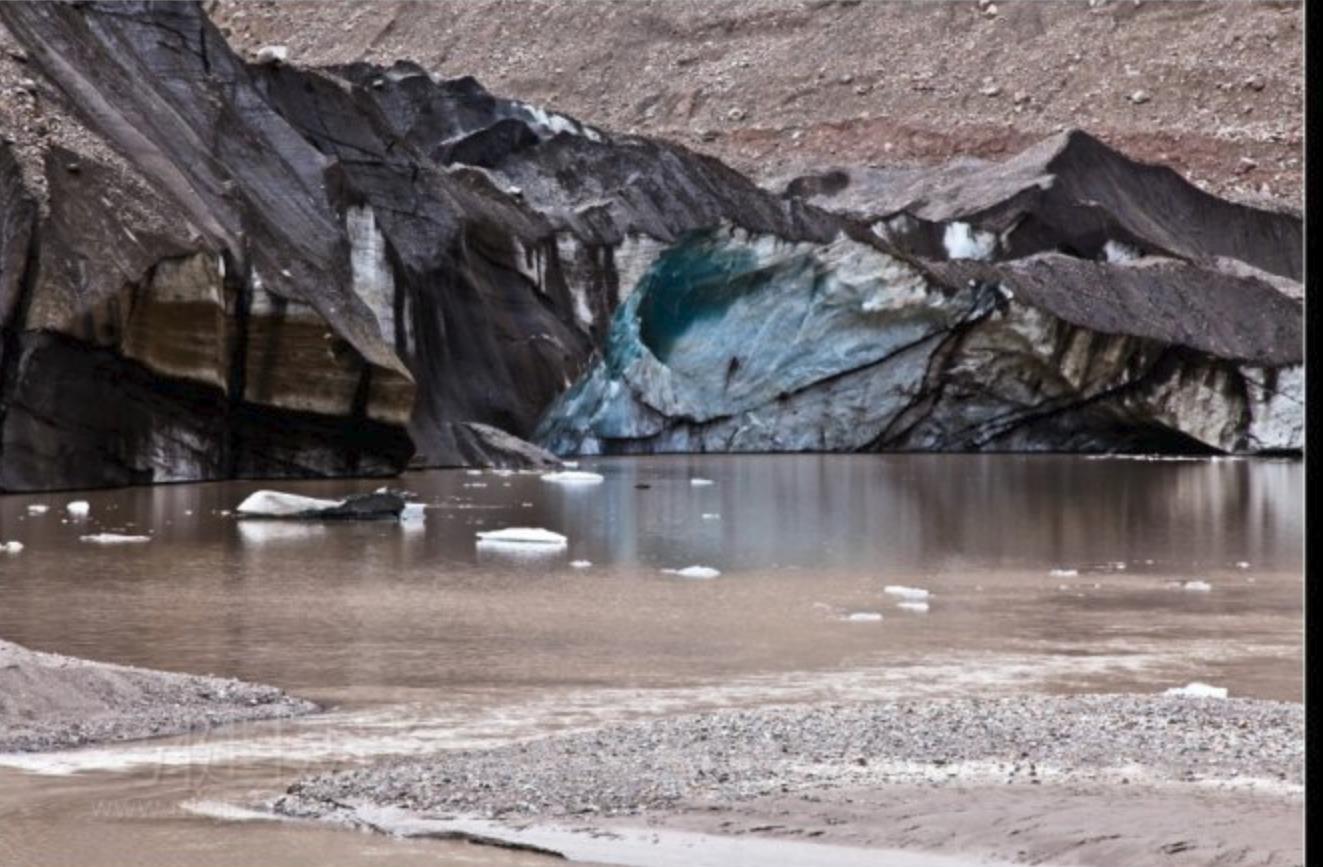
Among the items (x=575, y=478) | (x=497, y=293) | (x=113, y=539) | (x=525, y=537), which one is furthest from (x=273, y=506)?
(x=497, y=293)

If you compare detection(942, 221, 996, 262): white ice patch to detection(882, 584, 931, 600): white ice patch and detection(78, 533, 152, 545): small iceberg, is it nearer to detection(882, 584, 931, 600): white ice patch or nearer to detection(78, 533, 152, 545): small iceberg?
detection(78, 533, 152, 545): small iceberg

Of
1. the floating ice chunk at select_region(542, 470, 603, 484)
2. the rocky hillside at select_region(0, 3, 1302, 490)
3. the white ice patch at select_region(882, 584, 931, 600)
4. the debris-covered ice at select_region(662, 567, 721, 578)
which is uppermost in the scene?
the rocky hillside at select_region(0, 3, 1302, 490)

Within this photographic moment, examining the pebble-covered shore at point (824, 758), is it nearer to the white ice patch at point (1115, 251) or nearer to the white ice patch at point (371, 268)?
the white ice patch at point (371, 268)

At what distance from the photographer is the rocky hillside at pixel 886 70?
73562mm

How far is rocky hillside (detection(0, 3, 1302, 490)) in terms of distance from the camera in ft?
78.7

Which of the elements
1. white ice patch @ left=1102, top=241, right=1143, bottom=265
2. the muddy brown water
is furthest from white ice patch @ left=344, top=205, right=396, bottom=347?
white ice patch @ left=1102, top=241, right=1143, bottom=265

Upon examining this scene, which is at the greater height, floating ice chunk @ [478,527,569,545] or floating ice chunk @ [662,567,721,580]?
floating ice chunk @ [478,527,569,545]

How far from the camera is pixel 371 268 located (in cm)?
3119

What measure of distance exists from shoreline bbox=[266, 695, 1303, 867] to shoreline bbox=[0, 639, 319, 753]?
3.87 feet

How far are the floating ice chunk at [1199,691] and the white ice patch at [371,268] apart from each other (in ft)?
70.9

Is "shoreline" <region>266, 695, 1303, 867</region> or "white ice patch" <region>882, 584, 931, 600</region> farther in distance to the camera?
"white ice patch" <region>882, 584, 931, 600</region>

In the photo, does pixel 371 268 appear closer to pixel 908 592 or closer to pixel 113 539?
pixel 113 539

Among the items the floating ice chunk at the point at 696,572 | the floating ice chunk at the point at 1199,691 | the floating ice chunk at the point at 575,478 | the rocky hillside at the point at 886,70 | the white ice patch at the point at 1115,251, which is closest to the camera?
the floating ice chunk at the point at 1199,691

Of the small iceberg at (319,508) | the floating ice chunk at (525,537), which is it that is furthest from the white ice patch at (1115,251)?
the floating ice chunk at (525,537)
